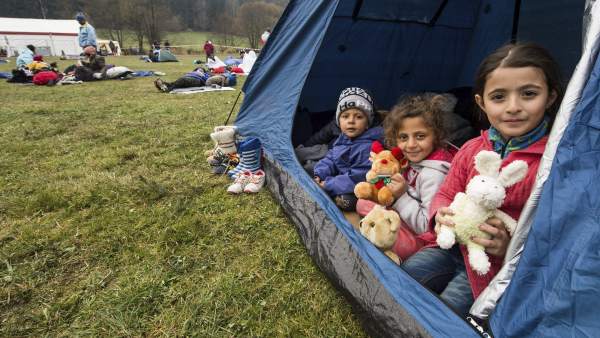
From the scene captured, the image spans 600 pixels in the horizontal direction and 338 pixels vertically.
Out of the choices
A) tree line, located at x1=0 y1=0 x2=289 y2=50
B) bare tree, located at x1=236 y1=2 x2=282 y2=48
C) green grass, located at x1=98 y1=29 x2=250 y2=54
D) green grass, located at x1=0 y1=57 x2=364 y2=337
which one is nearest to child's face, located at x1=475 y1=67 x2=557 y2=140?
green grass, located at x1=0 y1=57 x2=364 y2=337

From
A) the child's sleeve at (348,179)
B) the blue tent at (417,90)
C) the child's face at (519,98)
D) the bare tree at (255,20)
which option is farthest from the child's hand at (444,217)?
the bare tree at (255,20)

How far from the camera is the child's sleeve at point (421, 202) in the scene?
1648 mm

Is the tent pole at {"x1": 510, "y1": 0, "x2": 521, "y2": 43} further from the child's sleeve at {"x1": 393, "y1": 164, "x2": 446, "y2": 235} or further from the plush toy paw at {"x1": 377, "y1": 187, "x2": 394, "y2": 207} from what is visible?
the plush toy paw at {"x1": 377, "y1": 187, "x2": 394, "y2": 207}

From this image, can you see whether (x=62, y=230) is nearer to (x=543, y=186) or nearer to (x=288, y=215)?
(x=288, y=215)

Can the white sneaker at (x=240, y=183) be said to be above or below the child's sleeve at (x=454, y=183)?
below

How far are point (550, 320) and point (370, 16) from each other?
2650mm

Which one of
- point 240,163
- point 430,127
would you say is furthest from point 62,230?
point 430,127

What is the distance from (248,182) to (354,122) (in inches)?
34.8

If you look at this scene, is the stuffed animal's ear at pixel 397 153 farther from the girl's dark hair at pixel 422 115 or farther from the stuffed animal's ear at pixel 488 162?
the stuffed animal's ear at pixel 488 162

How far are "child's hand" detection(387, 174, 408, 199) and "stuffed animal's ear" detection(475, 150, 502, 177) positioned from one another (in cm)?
63

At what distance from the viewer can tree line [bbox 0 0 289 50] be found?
112 ft

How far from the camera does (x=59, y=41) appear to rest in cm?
3073

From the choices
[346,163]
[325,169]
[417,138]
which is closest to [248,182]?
[325,169]

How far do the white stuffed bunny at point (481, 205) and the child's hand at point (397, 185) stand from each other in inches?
22.0
